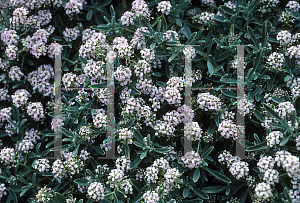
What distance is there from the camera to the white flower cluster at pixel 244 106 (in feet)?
11.7

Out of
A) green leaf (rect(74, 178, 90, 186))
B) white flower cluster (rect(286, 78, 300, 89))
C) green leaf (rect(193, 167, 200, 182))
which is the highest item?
white flower cluster (rect(286, 78, 300, 89))

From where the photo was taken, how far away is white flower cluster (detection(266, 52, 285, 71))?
3.72m

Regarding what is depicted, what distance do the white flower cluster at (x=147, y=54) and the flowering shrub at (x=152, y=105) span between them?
0.04 feet

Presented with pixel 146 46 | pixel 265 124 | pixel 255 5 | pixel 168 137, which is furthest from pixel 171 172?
pixel 255 5

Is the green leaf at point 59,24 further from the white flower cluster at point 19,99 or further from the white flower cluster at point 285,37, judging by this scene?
the white flower cluster at point 285,37

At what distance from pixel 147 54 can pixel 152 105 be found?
0.64 meters

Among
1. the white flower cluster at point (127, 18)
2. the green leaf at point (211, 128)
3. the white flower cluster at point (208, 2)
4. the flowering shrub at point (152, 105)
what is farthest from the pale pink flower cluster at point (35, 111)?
the white flower cluster at point (208, 2)

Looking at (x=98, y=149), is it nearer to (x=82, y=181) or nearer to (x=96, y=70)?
(x=82, y=181)

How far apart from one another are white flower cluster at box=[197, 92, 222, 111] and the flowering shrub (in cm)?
2

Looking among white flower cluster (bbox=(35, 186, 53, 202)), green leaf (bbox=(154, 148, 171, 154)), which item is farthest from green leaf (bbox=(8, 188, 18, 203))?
green leaf (bbox=(154, 148, 171, 154))

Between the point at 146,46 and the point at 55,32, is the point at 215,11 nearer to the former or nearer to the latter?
the point at 146,46

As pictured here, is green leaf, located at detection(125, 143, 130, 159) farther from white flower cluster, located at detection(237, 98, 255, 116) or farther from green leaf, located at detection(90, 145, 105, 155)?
white flower cluster, located at detection(237, 98, 255, 116)

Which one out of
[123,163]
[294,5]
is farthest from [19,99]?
[294,5]

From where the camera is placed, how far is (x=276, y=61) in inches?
148
